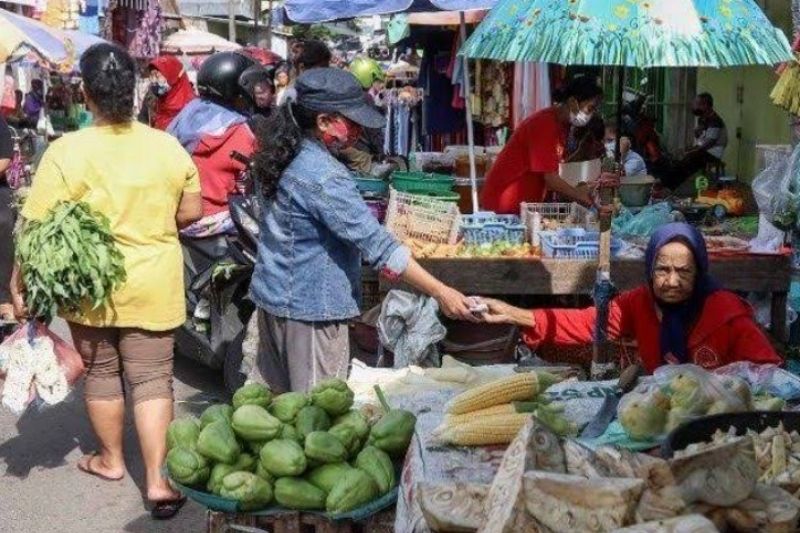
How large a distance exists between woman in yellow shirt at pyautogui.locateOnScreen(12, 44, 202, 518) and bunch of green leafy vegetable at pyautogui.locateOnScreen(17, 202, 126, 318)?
9cm

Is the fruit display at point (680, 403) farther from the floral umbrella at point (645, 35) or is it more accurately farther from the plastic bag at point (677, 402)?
the floral umbrella at point (645, 35)

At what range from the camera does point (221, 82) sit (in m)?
7.85

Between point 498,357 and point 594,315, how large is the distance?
5.03 ft

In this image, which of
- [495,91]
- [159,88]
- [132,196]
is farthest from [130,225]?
[495,91]

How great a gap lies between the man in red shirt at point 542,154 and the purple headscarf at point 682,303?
2457mm

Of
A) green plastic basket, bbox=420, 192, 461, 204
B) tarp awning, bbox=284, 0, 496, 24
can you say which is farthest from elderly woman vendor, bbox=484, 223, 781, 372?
tarp awning, bbox=284, 0, 496, 24

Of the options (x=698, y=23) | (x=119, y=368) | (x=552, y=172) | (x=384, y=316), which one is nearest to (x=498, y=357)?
(x=384, y=316)

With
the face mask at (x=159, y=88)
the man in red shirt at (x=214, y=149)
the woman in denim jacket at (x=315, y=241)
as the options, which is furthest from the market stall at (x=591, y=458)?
the face mask at (x=159, y=88)

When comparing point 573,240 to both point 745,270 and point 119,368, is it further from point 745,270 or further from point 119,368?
point 119,368

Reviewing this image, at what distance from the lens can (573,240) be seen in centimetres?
644

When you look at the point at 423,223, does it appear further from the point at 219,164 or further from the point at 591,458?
→ the point at 591,458

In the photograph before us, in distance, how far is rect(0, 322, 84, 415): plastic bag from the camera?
5.40 metres

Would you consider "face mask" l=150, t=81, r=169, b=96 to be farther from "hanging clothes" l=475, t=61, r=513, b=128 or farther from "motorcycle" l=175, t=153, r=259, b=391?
"hanging clothes" l=475, t=61, r=513, b=128

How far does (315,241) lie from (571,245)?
2233 millimetres
